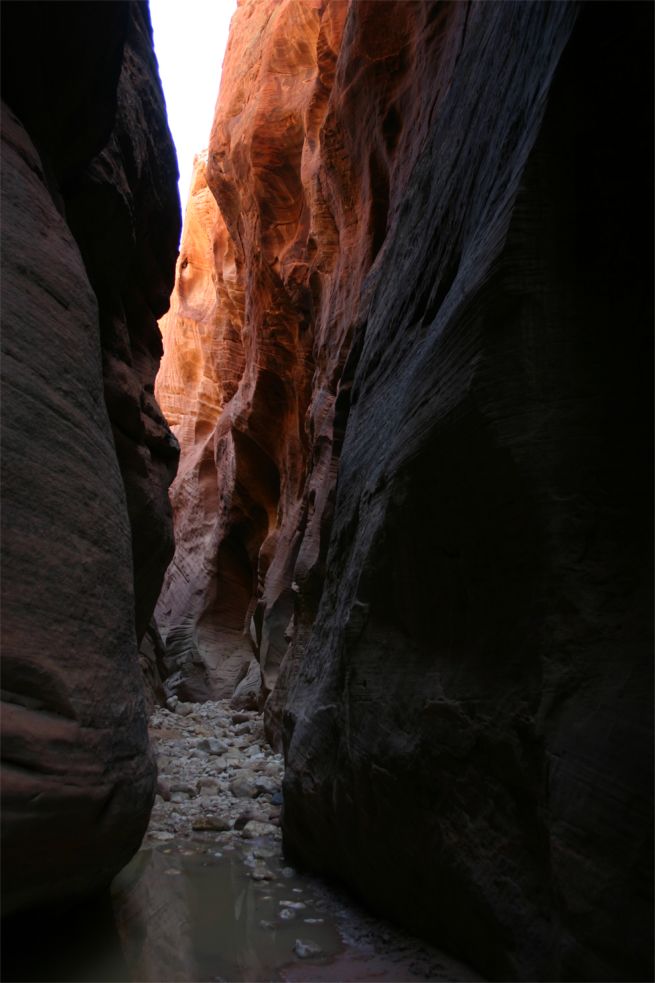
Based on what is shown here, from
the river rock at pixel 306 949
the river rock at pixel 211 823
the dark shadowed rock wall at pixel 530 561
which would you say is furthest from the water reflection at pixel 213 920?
the dark shadowed rock wall at pixel 530 561

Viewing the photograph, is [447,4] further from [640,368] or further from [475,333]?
[640,368]

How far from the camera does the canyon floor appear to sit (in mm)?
3324

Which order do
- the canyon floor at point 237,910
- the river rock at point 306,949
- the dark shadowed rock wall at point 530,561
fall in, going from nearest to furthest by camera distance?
the dark shadowed rock wall at point 530,561 < the canyon floor at point 237,910 < the river rock at point 306,949

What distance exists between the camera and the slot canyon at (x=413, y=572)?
105 inches

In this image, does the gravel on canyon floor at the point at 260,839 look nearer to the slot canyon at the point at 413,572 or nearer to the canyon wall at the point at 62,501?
the slot canyon at the point at 413,572

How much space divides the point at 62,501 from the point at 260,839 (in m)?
3.69

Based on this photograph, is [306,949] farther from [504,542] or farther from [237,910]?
[504,542]

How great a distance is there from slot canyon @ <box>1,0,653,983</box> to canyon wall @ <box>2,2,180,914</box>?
18 mm

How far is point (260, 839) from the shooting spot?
5.59 metres

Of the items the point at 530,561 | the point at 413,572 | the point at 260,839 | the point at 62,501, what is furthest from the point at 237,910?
the point at 530,561

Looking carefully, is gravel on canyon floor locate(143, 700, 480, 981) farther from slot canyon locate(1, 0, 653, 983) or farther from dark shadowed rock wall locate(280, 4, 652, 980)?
dark shadowed rock wall locate(280, 4, 652, 980)

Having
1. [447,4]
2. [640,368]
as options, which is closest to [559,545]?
[640,368]

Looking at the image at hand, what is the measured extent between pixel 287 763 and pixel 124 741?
100 inches

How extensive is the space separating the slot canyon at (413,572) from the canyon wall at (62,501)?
0.06 feet
